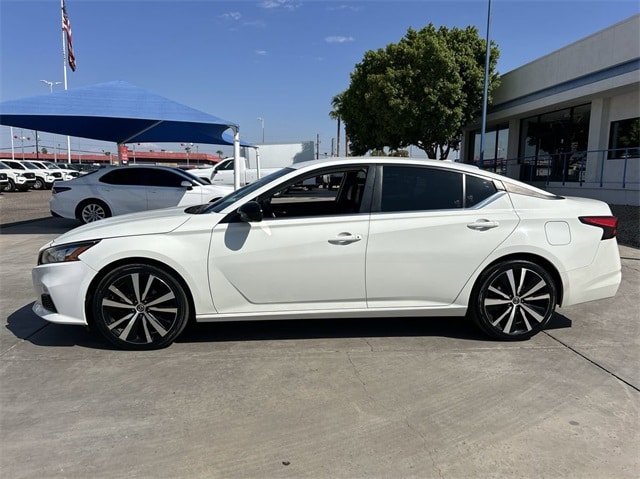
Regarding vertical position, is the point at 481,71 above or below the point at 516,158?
above

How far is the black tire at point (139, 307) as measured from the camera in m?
3.76

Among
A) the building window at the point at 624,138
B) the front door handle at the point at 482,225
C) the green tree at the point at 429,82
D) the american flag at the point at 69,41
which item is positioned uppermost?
the american flag at the point at 69,41

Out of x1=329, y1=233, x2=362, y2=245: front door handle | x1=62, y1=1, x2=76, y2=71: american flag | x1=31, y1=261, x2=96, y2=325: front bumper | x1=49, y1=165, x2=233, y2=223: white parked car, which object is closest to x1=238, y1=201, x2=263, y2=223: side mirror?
x1=329, y1=233, x2=362, y2=245: front door handle

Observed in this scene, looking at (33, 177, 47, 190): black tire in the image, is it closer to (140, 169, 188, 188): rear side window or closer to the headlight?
(140, 169, 188, 188): rear side window

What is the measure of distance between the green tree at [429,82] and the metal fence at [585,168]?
12.6ft

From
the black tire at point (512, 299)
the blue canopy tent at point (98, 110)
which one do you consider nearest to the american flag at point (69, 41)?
the blue canopy tent at point (98, 110)

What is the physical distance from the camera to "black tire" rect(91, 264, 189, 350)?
376 centimetres

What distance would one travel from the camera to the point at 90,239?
3.80 m

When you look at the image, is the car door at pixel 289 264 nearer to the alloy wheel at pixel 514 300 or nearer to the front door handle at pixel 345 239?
the front door handle at pixel 345 239

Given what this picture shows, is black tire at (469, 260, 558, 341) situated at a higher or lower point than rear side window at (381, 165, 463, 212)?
lower

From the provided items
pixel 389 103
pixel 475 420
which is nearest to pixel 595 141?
pixel 389 103

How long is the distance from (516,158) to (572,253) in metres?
20.0

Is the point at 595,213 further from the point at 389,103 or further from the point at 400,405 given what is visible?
the point at 389,103

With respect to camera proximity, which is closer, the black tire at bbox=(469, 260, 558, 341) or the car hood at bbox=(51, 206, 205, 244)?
the car hood at bbox=(51, 206, 205, 244)
